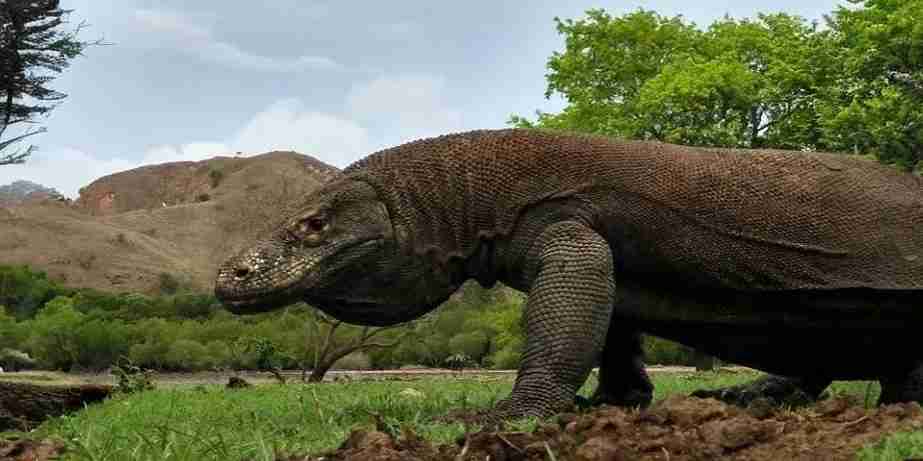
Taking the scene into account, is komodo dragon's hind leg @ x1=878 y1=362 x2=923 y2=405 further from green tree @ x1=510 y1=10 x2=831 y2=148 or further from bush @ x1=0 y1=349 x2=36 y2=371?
bush @ x1=0 y1=349 x2=36 y2=371

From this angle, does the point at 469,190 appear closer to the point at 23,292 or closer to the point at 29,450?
the point at 29,450

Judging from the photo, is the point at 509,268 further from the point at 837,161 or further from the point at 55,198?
the point at 55,198

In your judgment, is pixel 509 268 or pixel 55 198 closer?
pixel 509 268

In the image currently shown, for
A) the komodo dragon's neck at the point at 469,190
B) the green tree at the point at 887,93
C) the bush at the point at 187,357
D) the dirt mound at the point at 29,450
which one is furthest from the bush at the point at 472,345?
the dirt mound at the point at 29,450

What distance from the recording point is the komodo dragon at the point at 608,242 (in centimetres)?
623

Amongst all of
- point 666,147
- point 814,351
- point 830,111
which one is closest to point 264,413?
point 666,147

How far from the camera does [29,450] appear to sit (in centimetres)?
441

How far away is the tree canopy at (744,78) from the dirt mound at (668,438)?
8.92 m

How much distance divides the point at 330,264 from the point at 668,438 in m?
2.90

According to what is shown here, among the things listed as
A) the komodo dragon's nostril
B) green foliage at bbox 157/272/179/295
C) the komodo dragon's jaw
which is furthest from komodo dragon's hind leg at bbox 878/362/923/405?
green foliage at bbox 157/272/179/295

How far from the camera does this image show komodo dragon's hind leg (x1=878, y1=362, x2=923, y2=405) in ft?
24.0

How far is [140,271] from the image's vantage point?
73.1m

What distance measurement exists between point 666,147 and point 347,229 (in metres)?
Result: 2.02

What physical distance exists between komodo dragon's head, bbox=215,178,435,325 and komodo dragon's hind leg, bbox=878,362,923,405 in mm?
3262
